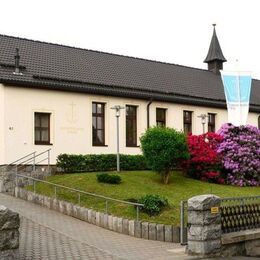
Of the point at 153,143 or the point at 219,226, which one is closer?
the point at 219,226

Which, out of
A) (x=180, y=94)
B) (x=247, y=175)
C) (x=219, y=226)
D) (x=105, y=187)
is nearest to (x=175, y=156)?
(x=105, y=187)

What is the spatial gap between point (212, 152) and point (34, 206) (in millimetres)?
9427

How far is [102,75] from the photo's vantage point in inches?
1107

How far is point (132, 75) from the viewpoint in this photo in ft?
99.2

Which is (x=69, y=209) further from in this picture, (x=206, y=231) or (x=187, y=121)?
(x=187, y=121)

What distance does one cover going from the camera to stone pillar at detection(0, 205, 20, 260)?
889cm

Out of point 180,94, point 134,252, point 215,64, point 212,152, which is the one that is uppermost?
point 215,64

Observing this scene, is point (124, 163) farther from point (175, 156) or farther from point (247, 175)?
point (247, 175)

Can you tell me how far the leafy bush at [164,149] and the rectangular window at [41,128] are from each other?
5.19 metres

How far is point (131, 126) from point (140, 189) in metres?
8.91

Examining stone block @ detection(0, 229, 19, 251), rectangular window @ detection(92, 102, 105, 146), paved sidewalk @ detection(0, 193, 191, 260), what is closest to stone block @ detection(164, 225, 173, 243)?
paved sidewalk @ detection(0, 193, 191, 260)

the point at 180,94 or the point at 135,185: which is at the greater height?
the point at 180,94

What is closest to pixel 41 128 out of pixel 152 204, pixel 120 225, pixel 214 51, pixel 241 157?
pixel 241 157

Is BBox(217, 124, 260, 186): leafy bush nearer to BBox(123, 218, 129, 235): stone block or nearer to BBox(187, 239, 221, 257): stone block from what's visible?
BBox(123, 218, 129, 235): stone block
